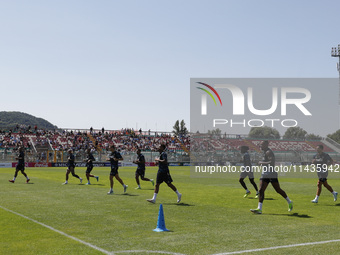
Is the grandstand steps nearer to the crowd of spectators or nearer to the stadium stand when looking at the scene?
the stadium stand

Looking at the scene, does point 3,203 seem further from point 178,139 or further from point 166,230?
point 178,139

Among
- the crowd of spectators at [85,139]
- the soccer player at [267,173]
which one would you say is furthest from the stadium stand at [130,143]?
the soccer player at [267,173]

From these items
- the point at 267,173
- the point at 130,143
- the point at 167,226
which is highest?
the point at 130,143

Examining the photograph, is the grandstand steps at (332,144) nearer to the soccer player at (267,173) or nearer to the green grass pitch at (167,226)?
the green grass pitch at (167,226)

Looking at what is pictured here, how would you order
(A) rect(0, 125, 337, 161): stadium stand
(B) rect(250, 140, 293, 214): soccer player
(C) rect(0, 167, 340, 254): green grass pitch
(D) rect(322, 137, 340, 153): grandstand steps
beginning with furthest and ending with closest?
(D) rect(322, 137, 340, 153): grandstand steps < (A) rect(0, 125, 337, 161): stadium stand < (B) rect(250, 140, 293, 214): soccer player < (C) rect(0, 167, 340, 254): green grass pitch

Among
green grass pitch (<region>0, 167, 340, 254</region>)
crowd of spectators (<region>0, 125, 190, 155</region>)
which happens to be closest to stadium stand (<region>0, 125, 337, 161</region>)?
crowd of spectators (<region>0, 125, 190, 155</region>)

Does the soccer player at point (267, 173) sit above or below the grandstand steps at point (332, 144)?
below

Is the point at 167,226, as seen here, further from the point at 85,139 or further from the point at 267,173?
the point at 85,139

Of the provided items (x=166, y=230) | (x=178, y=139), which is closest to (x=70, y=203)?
(x=166, y=230)

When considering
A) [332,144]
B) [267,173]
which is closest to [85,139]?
[332,144]

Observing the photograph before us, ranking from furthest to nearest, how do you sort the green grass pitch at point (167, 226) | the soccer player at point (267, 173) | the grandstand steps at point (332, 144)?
the grandstand steps at point (332, 144), the soccer player at point (267, 173), the green grass pitch at point (167, 226)

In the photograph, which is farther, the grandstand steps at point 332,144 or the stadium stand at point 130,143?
the grandstand steps at point 332,144

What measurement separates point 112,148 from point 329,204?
9571 mm

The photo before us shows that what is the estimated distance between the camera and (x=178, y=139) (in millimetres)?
77938
